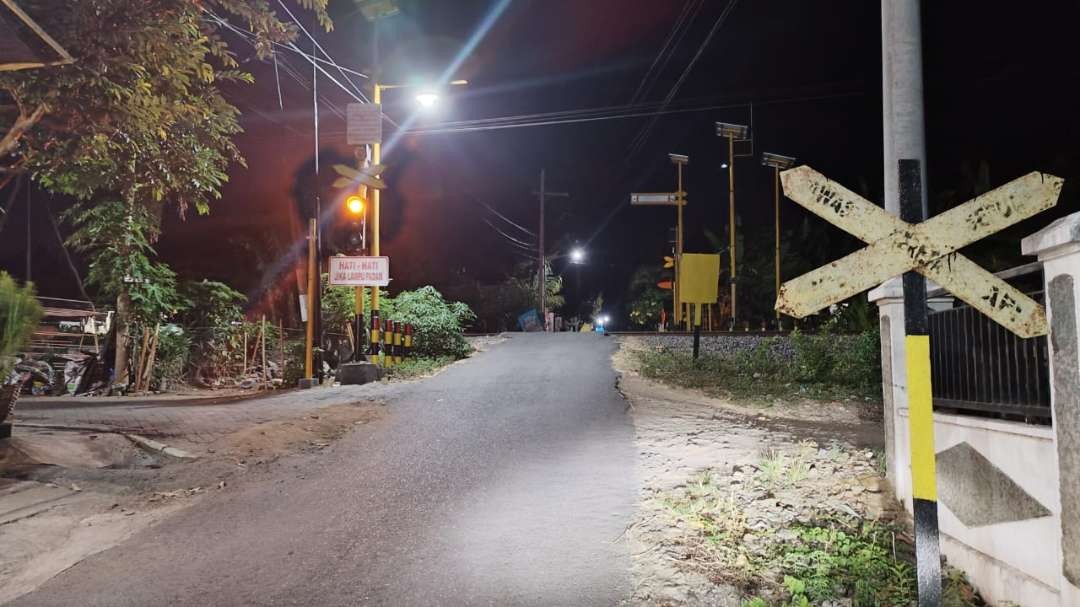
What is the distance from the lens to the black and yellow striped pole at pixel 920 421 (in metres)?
2.90

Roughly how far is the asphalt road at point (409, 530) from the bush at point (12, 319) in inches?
128

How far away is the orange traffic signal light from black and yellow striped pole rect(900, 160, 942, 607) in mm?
11726

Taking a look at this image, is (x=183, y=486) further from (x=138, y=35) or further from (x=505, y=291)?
(x=505, y=291)

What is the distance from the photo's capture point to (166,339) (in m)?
17.2

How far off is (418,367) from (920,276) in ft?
41.8

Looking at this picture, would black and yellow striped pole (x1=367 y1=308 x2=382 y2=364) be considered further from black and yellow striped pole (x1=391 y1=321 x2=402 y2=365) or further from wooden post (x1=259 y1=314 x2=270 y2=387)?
wooden post (x1=259 y1=314 x2=270 y2=387)

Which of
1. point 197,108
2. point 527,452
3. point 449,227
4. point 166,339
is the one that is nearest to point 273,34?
point 197,108

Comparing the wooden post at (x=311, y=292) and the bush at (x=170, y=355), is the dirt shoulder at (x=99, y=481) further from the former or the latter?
the bush at (x=170, y=355)

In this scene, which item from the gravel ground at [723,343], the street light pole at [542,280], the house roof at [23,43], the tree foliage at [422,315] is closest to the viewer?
the house roof at [23,43]

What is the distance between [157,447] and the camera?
7.90 metres

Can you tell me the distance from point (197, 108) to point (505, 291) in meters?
29.0

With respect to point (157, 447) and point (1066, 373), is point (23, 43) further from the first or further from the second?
point (1066, 373)

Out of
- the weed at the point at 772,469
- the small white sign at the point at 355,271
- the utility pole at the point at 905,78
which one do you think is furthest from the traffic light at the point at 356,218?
the utility pole at the point at 905,78

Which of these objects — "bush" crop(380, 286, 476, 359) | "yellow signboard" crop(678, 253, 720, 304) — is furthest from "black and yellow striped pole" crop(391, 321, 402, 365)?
"yellow signboard" crop(678, 253, 720, 304)
